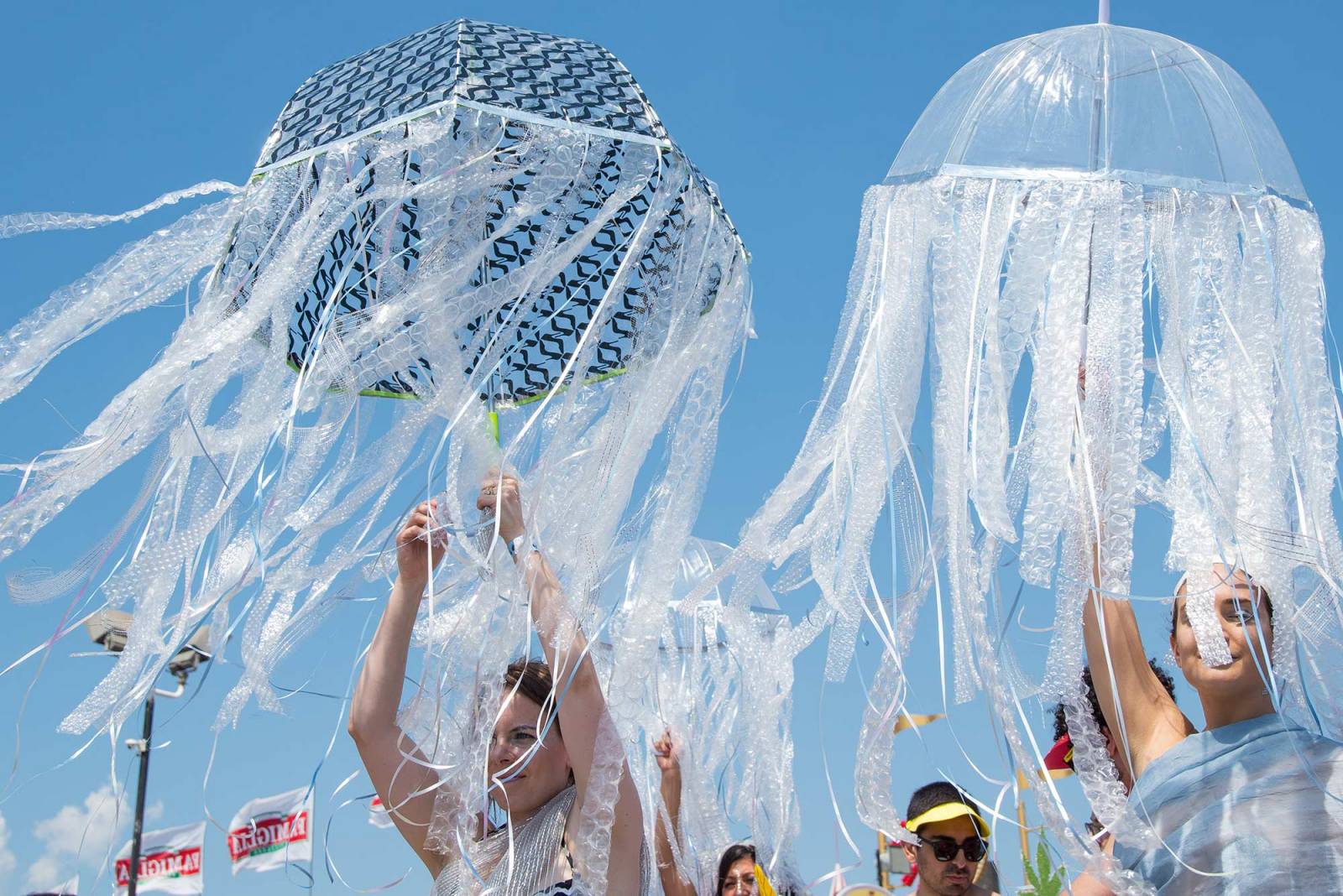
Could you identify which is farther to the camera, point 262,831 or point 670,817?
point 262,831

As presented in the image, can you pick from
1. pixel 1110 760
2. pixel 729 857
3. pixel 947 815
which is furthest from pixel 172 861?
pixel 1110 760

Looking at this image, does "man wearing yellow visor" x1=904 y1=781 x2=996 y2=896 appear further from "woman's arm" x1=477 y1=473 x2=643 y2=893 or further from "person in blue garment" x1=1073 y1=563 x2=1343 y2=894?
"woman's arm" x1=477 y1=473 x2=643 y2=893

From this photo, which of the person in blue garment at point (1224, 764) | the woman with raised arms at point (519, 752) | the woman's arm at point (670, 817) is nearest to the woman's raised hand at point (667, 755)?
the woman's arm at point (670, 817)

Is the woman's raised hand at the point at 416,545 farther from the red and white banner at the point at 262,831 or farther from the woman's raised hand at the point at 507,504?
the red and white banner at the point at 262,831

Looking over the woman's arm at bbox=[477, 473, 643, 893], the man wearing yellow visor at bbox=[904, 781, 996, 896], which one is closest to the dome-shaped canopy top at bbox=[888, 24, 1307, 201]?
the woman's arm at bbox=[477, 473, 643, 893]

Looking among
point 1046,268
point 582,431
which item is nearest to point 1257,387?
point 1046,268

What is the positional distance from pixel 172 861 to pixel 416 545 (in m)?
14.6

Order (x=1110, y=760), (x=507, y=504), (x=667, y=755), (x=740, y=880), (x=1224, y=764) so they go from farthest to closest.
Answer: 1. (x=740, y=880)
2. (x=667, y=755)
3. (x=507, y=504)
4. (x=1110, y=760)
5. (x=1224, y=764)

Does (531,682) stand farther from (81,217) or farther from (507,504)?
(81,217)

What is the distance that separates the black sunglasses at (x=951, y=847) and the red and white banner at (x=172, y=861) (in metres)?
13.3

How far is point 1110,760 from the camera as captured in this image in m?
2.41

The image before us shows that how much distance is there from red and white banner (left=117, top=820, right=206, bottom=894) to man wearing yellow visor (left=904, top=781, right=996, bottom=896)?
13304mm

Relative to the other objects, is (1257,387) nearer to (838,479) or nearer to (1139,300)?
(1139,300)

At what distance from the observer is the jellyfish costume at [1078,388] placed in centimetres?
236
